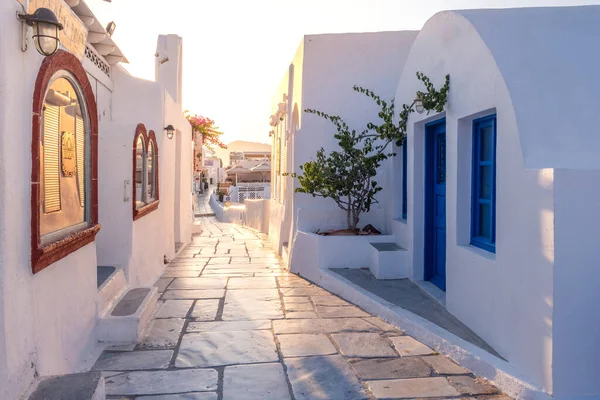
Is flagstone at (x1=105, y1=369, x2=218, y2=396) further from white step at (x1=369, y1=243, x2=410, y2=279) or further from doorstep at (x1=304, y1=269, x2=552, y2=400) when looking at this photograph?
white step at (x1=369, y1=243, x2=410, y2=279)

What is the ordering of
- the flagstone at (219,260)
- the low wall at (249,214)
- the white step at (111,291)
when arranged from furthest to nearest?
the low wall at (249,214) < the flagstone at (219,260) < the white step at (111,291)

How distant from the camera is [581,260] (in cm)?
329

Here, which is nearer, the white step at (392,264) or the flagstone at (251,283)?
the white step at (392,264)

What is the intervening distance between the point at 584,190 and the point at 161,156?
7030mm

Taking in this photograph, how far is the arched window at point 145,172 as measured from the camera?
6.83 m

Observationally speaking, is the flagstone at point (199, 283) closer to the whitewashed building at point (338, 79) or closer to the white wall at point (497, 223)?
the whitewashed building at point (338, 79)

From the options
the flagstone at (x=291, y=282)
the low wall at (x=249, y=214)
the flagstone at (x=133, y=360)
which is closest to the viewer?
the flagstone at (x=133, y=360)

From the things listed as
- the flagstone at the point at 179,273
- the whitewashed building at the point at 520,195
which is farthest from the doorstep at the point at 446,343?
the flagstone at the point at 179,273

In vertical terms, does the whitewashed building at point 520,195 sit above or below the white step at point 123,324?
above

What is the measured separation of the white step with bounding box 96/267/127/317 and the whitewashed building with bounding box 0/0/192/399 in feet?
0.05

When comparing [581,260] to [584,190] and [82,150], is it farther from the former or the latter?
[82,150]

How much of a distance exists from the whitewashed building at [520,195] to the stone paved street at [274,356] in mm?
302

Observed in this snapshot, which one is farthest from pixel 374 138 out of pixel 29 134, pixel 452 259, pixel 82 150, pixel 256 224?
pixel 256 224

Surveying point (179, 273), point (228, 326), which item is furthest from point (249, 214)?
point (228, 326)
